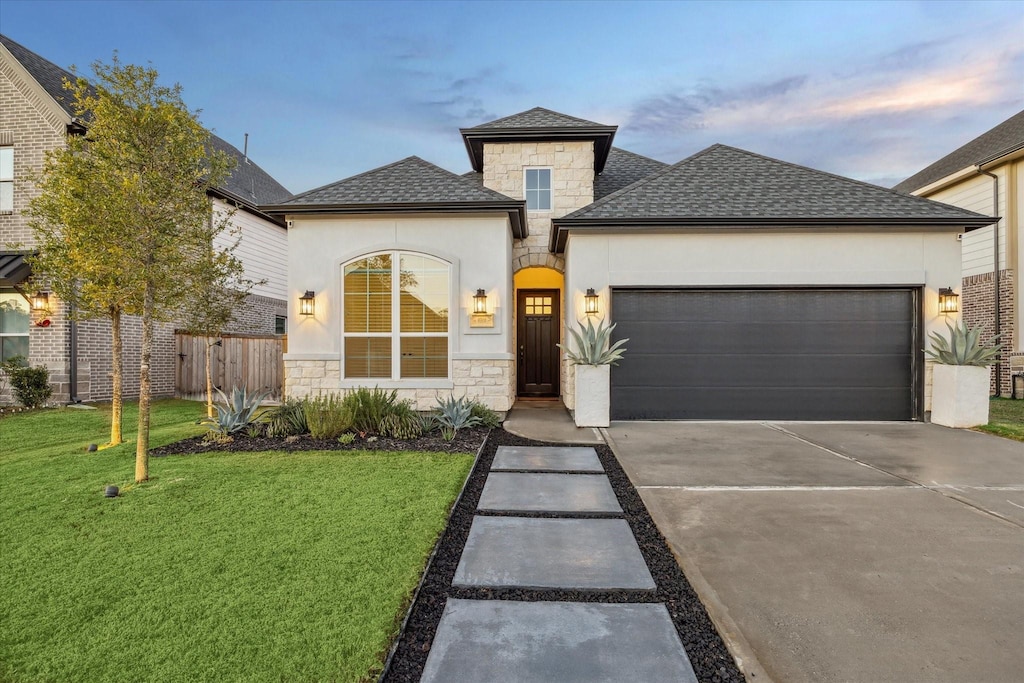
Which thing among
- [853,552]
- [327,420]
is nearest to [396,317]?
[327,420]

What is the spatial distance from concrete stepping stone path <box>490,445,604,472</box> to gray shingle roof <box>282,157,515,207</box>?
4.60 m

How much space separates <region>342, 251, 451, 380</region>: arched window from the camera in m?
8.84

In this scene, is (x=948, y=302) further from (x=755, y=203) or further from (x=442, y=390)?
(x=442, y=390)

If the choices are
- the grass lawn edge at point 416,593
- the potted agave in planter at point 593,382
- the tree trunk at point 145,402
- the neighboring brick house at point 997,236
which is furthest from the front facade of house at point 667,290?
the neighboring brick house at point 997,236

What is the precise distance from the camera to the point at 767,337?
8547 mm

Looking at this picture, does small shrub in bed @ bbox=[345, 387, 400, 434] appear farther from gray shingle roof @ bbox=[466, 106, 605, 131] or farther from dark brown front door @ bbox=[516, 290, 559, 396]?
gray shingle roof @ bbox=[466, 106, 605, 131]

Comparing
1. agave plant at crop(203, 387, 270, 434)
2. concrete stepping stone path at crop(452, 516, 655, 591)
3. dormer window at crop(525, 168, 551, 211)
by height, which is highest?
dormer window at crop(525, 168, 551, 211)

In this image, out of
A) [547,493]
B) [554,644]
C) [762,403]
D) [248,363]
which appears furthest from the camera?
[248,363]

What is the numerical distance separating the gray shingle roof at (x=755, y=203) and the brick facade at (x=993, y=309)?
533 centimetres

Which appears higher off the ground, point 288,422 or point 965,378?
point 965,378

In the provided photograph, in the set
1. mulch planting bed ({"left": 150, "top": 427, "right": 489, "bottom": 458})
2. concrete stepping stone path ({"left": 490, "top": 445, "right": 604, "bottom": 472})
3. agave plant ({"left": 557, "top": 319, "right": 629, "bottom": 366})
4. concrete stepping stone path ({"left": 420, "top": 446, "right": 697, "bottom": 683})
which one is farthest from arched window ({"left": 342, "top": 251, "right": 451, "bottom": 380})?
concrete stepping stone path ({"left": 420, "top": 446, "right": 697, "bottom": 683})

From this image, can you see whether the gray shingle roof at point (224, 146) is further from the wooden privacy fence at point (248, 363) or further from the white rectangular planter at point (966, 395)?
the white rectangular planter at point (966, 395)

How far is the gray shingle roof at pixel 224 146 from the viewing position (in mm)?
10555

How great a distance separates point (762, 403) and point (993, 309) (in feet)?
28.8
